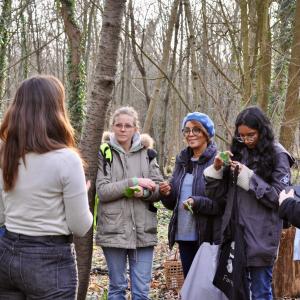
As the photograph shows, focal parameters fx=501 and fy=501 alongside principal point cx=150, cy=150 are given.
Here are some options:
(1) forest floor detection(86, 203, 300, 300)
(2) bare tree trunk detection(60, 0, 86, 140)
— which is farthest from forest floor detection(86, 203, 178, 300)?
(2) bare tree trunk detection(60, 0, 86, 140)

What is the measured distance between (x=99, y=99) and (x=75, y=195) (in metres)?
1.53

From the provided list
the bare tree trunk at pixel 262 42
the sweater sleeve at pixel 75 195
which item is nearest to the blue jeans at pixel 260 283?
the sweater sleeve at pixel 75 195

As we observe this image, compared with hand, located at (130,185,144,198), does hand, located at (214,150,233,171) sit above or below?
above

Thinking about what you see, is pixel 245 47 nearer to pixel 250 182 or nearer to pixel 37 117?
pixel 250 182

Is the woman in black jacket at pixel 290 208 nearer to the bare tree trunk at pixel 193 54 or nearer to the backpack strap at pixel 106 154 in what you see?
the backpack strap at pixel 106 154

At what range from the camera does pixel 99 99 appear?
3.88 metres

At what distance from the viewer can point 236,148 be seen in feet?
13.1

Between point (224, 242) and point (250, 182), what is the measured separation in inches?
20.6

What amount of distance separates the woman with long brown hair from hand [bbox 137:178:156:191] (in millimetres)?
1393

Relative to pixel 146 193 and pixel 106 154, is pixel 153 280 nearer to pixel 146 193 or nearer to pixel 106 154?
pixel 146 193

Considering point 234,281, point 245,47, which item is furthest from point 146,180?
point 245,47

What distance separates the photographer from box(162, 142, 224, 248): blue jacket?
4.00 metres

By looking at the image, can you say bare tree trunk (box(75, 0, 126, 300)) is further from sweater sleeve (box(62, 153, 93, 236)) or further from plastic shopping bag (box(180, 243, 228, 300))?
sweater sleeve (box(62, 153, 93, 236))

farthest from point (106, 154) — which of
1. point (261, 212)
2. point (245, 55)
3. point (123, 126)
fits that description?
point (245, 55)
